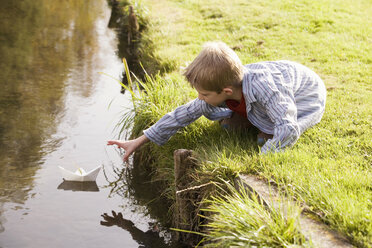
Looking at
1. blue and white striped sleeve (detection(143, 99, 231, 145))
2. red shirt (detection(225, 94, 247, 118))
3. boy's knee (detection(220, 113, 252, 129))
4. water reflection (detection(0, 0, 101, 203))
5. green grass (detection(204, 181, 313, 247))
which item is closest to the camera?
green grass (detection(204, 181, 313, 247))

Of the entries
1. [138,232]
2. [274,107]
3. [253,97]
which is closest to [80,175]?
[138,232]

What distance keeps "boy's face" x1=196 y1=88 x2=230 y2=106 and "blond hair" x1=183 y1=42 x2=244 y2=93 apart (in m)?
0.04

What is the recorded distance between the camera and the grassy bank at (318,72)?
→ 143 inches

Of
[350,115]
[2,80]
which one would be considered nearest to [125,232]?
[350,115]

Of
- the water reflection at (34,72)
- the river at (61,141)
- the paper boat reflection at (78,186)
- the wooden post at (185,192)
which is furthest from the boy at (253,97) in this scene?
the water reflection at (34,72)

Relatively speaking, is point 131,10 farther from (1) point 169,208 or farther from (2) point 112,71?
(1) point 169,208

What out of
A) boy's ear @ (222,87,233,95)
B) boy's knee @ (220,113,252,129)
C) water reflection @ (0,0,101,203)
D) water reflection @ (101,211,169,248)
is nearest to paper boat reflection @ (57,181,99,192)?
water reflection @ (0,0,101,203)

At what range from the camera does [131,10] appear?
34.3 ft

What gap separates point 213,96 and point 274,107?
0.55m

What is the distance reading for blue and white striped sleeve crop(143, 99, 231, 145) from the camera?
4.76m

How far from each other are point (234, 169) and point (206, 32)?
18.3 ft

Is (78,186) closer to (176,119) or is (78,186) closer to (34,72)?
(176,119)

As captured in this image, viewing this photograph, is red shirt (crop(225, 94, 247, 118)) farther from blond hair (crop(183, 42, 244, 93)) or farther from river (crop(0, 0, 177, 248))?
river (crop(0, 0, 177, 248))

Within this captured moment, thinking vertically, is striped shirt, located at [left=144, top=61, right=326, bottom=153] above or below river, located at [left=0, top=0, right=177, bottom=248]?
above
